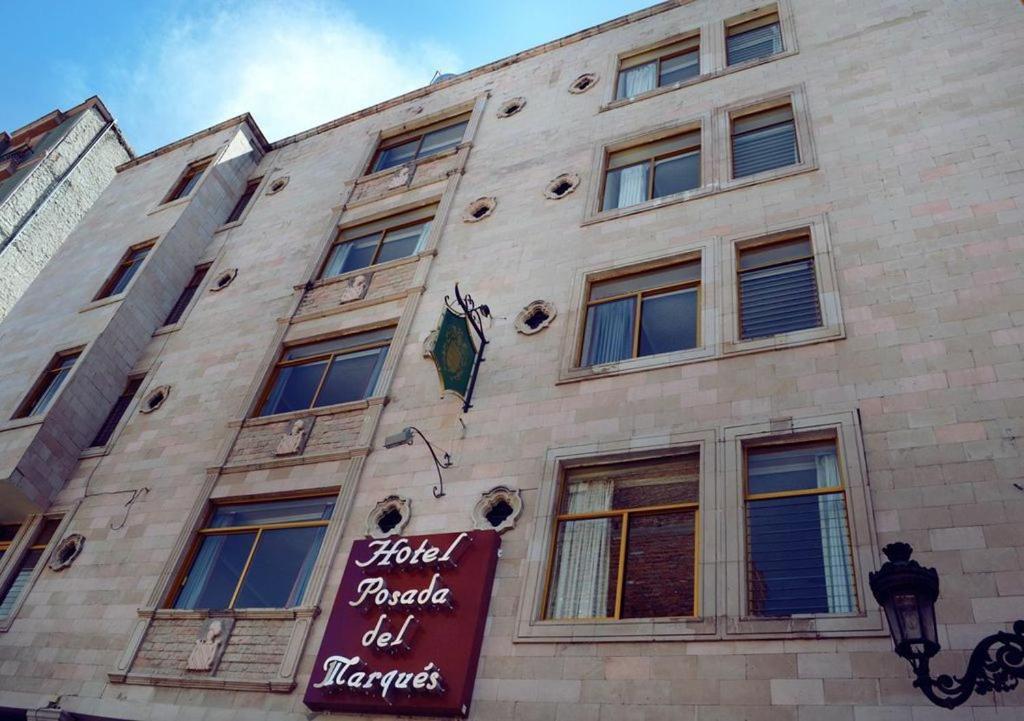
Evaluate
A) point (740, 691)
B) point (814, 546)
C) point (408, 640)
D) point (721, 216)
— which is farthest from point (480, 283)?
point (740, 691)

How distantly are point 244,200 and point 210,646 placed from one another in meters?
15.8

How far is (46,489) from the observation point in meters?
16.3

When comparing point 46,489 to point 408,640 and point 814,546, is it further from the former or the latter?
point 814,546

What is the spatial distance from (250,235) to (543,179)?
932 centimetres

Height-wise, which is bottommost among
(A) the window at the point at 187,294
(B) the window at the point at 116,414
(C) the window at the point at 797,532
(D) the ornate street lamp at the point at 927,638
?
(D) the ornate street lamp at the point at 927,638

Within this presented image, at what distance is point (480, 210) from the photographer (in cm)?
1759

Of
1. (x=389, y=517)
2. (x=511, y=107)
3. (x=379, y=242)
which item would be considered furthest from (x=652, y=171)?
(x=389, y=517)

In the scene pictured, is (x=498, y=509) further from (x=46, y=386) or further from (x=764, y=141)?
(x=46, y=386)

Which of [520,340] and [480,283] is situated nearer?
[520,340]

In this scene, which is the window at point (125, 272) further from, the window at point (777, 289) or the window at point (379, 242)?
the window at point (777, 289)

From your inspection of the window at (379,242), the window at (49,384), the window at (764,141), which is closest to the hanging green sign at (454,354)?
the window at (379,242)

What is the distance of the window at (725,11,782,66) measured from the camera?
1781 centimetres

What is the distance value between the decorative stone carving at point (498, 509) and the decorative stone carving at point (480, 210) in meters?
7.63

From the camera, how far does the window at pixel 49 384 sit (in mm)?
17891
